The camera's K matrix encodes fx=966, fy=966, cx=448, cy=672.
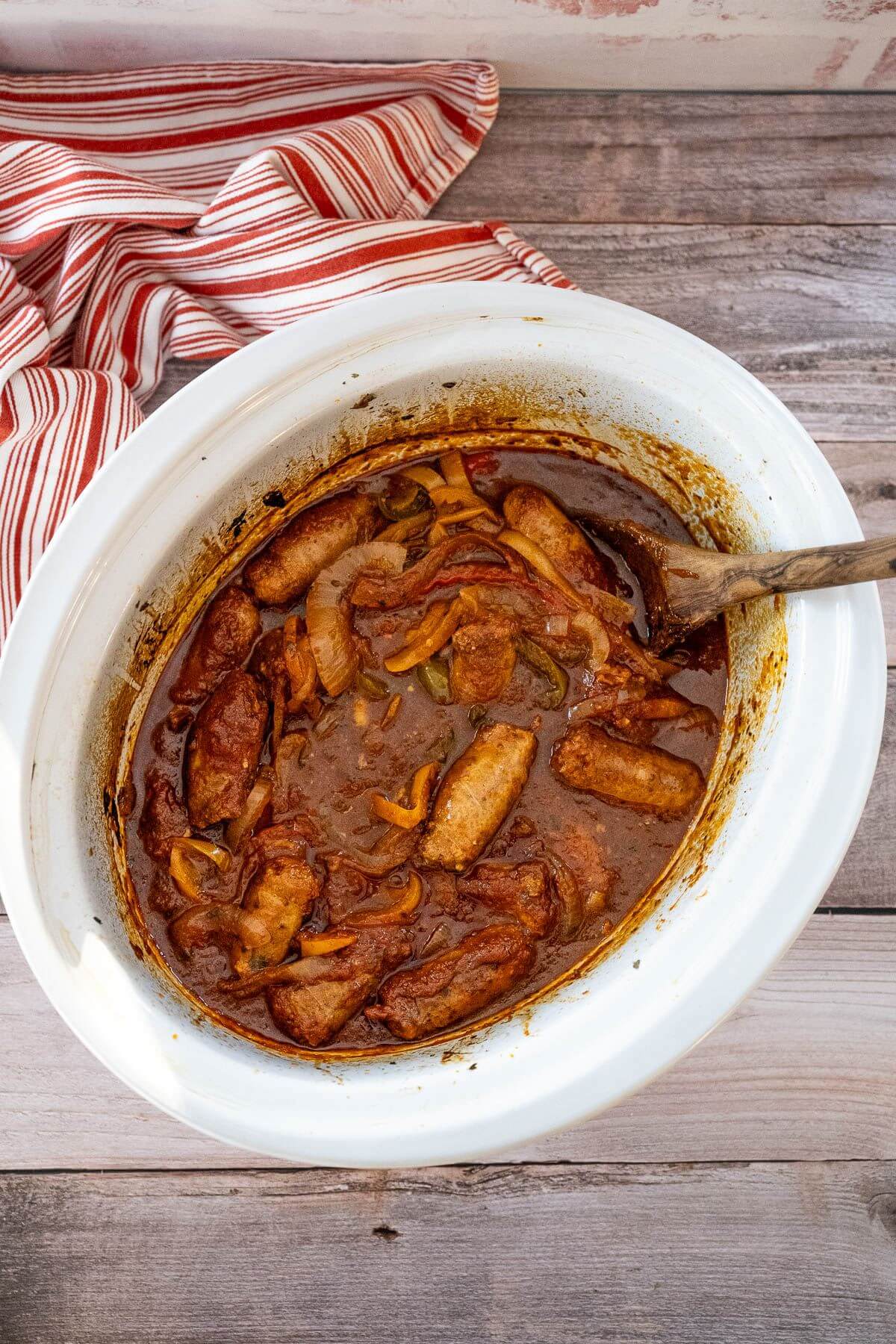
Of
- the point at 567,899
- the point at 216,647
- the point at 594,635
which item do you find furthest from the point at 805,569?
the point at 216,647

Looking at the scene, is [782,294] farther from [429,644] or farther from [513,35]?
[429,644]

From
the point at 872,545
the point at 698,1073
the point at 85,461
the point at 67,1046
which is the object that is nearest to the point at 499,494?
the point at 872,545

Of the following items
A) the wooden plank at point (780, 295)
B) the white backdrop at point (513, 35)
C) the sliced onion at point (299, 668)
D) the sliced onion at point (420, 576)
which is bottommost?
the sliced onion at point (299, 668)

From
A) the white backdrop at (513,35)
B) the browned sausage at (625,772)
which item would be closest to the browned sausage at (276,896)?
the browned sausage at (625,772)

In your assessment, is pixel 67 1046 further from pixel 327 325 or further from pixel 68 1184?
pixel 327 325

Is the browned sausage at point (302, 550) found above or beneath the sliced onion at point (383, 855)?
above

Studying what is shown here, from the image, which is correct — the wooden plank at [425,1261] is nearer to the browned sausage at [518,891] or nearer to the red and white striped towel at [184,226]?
the browned sausage at [518,891]
